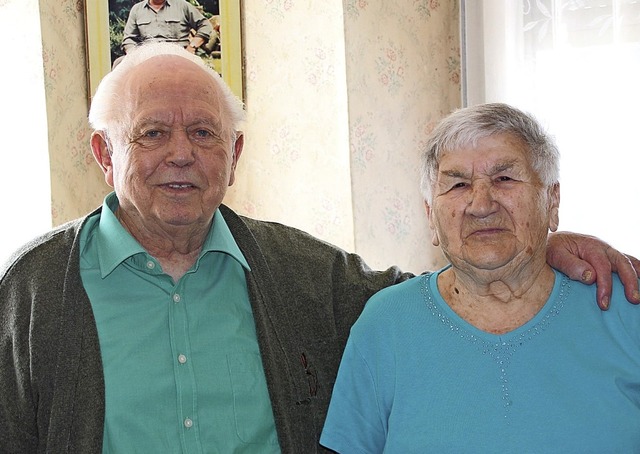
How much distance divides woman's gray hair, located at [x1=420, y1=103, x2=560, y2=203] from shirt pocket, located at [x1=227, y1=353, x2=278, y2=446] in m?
0.60

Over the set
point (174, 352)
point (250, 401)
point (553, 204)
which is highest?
point (553, 204)

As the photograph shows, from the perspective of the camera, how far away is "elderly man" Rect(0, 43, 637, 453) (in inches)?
64.7

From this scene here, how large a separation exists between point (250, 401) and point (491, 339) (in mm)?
529

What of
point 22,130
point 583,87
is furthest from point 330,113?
point 22,130

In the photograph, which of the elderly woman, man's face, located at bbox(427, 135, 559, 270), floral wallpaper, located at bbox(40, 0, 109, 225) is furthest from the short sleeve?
floral wallpaper, located at bbox(40, 0, 109, 225)

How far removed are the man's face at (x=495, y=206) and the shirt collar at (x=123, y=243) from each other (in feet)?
1.82

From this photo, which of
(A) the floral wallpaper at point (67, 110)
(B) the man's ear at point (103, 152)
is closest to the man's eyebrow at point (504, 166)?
(B) the man's ear at point (103, 152)

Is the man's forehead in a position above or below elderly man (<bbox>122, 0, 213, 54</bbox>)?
below

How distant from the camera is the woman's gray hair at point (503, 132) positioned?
153cm

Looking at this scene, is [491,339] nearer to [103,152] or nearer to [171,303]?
[171,303]

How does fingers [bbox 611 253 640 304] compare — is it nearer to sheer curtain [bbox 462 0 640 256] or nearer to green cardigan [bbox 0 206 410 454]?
green cardigan [bbox 0 206 410 454]

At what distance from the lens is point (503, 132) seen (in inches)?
60.2

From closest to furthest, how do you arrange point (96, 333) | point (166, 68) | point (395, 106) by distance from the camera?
point (96, 333) → point (166, 68) → point (395, 106)

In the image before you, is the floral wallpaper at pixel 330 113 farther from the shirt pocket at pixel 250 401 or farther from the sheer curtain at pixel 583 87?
the shirt pocket at pixel 250 401
